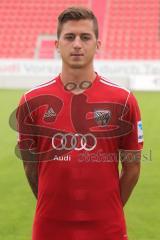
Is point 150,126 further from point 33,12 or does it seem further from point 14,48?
point 33,12

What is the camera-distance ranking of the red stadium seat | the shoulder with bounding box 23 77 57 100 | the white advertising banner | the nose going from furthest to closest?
the red stadium seat, the white advertising banner, the shoulder with bounding box 23 77 57 100, the nose

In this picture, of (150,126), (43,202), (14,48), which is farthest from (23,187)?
(14,48)

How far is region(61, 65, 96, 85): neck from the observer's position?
98.2 inches

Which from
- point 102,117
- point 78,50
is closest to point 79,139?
point 102,117

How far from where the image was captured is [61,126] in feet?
8.26

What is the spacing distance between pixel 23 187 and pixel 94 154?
15.0ft

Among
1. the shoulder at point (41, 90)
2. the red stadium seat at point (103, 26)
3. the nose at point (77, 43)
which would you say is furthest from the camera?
the red stadium seat at point (103, 26)

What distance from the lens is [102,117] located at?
2514 millimetres

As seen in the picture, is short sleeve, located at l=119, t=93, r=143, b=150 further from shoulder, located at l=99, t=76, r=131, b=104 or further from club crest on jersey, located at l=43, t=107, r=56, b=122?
club crest on jersey, located at l=43, t=107, r=56, b=122

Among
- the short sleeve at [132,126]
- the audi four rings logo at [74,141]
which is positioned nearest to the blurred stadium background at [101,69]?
the short sleeve at [132,126]

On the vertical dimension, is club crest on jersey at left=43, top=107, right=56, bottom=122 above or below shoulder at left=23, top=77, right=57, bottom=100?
below

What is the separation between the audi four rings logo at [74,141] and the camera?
2502 mm

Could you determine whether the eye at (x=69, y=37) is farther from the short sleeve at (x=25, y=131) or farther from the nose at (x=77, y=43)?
the short sleeve at (x=25, y=131)

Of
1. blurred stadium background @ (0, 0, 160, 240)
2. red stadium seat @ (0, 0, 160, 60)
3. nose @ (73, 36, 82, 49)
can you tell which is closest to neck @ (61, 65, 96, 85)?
nose @ (73, 36, 82, 49)
